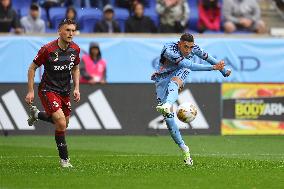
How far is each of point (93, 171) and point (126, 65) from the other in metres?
12.0

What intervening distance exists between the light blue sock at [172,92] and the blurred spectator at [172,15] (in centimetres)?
1113

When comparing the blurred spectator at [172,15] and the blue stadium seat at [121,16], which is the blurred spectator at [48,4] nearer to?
the blue stadium seat at [121,16]

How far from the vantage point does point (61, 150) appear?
555 inches

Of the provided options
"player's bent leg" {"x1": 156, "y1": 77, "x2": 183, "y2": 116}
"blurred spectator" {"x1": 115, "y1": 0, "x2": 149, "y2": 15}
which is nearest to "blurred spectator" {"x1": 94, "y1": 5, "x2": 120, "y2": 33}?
"blurred spectator" {"x1": 115, "y1": 0, "x2": 149, "y2": 15}

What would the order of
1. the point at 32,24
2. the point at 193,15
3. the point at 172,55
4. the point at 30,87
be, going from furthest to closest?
the point at 193,15 < the point at 32,24 < the point at 172,55 < the point at 30,87

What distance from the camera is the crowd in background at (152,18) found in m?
25.3

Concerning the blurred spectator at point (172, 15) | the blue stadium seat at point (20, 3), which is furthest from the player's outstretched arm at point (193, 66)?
the blue stadium seat at point (20, 3)

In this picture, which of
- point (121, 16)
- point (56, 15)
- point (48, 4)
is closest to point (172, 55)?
point (56, 15)

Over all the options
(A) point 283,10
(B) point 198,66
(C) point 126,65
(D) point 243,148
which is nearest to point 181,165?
(B) point 198,66

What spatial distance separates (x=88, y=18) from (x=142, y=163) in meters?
12.6

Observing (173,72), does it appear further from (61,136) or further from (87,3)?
(87,3)

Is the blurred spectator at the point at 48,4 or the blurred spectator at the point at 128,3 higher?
the blurred spectator at the point at 48,4

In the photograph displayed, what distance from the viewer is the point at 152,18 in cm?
2738

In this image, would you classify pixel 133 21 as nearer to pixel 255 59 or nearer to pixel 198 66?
pixel 255 59
